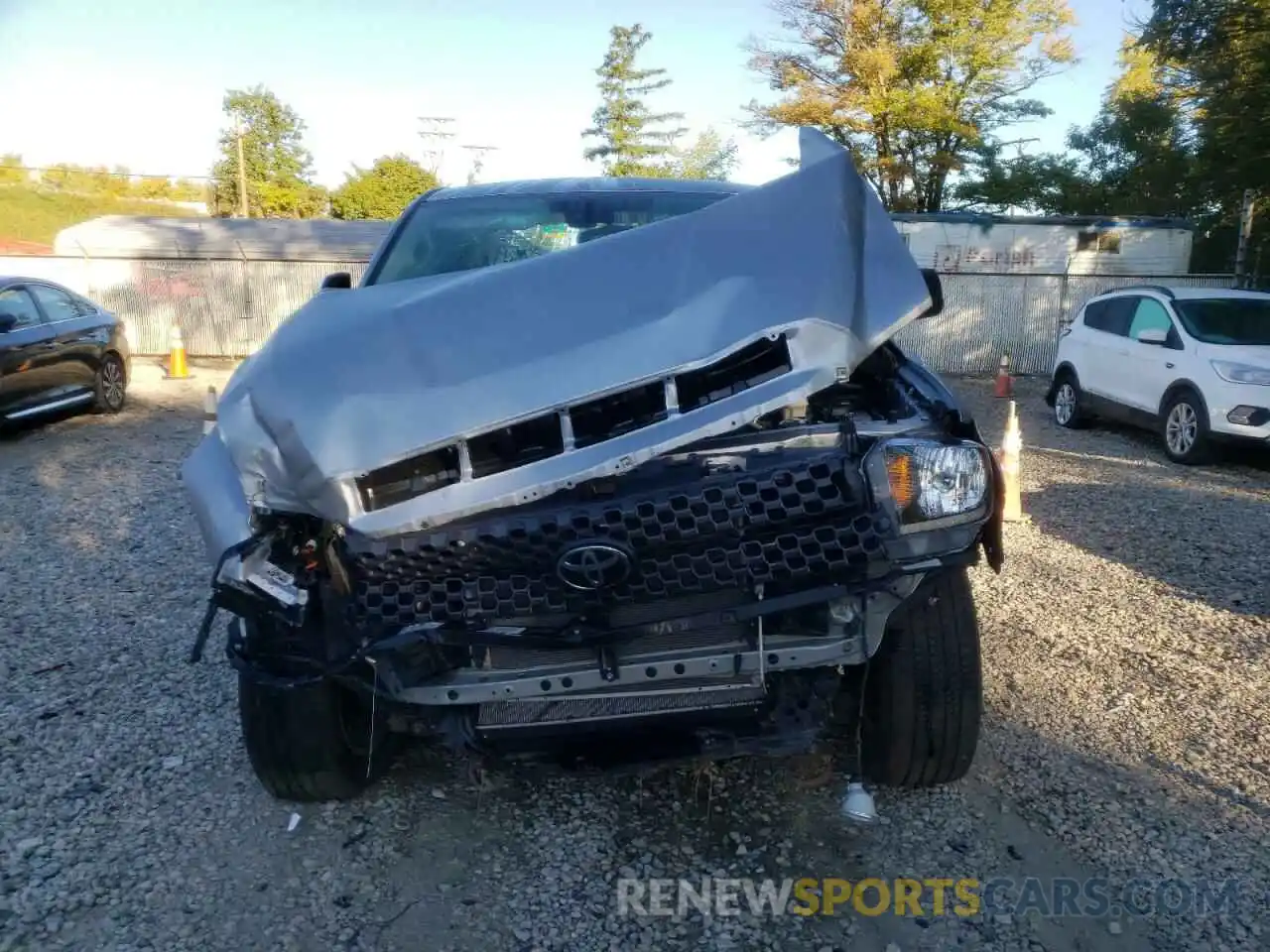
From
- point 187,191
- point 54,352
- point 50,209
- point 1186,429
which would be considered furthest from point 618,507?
point 187,191

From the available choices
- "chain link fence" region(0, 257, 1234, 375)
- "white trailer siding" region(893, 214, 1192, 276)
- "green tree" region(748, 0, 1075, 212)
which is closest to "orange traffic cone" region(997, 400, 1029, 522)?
"chain link fence" region(0, 257, 1234, 375)

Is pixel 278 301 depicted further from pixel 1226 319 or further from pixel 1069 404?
pixel 1226 319

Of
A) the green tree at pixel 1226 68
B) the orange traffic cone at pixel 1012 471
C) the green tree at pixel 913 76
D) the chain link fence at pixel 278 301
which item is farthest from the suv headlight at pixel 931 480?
the green tree at pixel 913 76

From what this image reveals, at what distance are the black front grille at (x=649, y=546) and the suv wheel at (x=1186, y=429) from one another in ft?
25.1

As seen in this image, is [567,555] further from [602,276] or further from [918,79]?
[918,79]

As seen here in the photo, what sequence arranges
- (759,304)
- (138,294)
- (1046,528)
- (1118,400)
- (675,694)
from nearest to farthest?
(759,304) → (675,694) → (1046,528) → (1118,400) → (138,294)

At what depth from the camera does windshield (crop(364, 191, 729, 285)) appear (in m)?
4.12

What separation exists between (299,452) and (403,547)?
1.16 ft

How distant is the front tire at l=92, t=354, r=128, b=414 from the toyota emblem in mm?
10102

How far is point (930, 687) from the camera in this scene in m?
2.91

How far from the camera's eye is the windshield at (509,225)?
412 centimetres

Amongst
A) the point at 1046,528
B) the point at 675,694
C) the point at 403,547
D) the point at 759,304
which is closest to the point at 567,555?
the point at 403,547

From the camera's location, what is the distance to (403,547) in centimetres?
236

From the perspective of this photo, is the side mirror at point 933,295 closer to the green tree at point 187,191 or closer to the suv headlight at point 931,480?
the suv headlight at point 931,480
